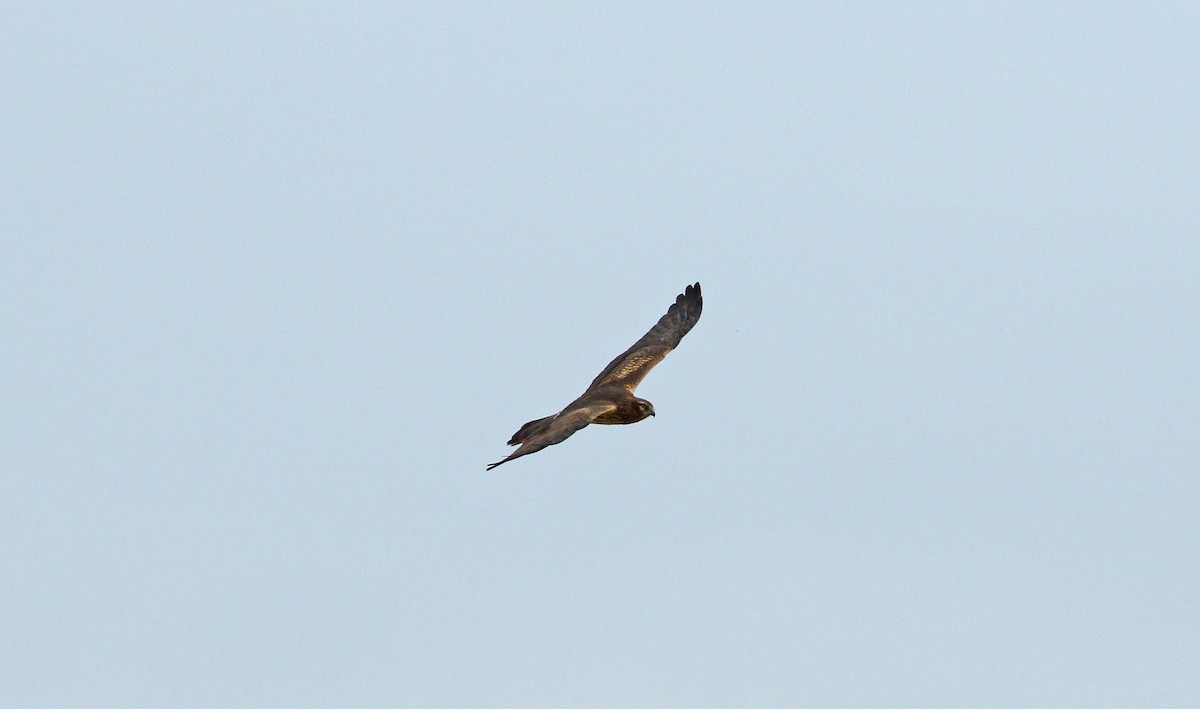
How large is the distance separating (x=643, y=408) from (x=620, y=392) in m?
0.97

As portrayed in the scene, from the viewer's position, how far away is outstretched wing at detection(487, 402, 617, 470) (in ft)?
93.2

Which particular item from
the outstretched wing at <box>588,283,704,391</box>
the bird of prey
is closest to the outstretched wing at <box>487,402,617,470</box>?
the bird of prey

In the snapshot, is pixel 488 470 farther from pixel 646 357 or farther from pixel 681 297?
pixel 681 297

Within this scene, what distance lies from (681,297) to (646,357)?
292cm

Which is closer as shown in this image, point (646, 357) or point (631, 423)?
point (631, 423)

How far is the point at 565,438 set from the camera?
97.4 feet

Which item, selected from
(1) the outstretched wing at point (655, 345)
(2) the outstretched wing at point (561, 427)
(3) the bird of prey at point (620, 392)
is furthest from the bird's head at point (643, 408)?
(1) the outstretched wing at point (655, 345)

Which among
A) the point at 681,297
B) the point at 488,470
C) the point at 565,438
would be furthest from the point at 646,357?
the point at 488,470

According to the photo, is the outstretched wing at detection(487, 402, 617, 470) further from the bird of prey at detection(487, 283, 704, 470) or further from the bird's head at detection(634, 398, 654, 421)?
the bird's head at detection(634, 398, 654, 421)

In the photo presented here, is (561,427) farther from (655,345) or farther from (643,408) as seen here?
(655,345)

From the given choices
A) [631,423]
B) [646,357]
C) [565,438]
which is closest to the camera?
[565,438]

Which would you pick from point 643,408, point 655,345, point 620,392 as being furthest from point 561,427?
point 655,345

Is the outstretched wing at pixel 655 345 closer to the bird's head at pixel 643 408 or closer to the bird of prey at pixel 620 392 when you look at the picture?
the bird of prey at pixel 620 392

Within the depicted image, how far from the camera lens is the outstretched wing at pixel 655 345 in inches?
1478
